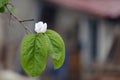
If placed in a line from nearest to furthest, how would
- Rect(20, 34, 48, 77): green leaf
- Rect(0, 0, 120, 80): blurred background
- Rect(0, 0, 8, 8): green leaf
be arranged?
Rect(20, 34, 48, 77): green leaf, Rect(0, 0, 8, 8): green leaf, Rect(0, 0, 120, 80): blurred background

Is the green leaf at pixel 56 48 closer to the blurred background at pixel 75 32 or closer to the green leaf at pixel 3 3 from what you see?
the green leaf at pixel 3 3

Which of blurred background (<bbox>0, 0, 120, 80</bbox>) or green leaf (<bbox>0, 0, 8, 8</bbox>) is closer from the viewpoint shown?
green leaf (<bbox>0, 0, 8, 8</bbox>)

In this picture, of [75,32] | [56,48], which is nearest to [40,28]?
[56,48]

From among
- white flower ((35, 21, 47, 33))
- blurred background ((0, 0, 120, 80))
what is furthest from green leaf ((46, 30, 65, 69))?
blurred background ((0, 0, 120, 80))

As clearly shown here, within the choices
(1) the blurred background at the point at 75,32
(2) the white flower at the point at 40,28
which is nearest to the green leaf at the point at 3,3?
(2) the white flower at the point at 40,28

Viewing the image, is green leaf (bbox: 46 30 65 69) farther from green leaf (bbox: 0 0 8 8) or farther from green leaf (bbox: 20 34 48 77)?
green leaf (bbox: 0 0 8 8)

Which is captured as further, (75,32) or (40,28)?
(75,32)

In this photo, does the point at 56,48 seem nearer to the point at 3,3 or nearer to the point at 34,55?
the point at 34,55
